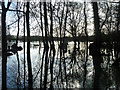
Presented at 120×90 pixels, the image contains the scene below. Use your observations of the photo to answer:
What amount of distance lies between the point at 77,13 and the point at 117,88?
1947 mm

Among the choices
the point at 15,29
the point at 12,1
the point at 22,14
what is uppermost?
the point at 12,1

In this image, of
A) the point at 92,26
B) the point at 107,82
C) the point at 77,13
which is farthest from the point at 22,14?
the point at 107,82

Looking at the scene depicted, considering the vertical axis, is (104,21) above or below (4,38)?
above

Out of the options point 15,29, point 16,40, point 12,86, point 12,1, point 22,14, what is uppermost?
point 12,1

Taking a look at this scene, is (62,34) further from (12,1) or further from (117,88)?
(117,88)

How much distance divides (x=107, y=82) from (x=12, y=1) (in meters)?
1.99

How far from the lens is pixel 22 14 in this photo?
243 centimetres

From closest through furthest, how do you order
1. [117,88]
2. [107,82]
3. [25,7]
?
[117,88] → [107,82] → [25,7]

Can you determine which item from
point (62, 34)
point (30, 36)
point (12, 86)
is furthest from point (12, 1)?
point (12, 86)

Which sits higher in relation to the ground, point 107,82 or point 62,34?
point 62,34

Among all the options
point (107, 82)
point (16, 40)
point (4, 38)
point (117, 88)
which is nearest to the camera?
point (117, 88)

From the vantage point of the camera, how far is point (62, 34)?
2.61 m

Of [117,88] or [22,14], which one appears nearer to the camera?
[117,88]

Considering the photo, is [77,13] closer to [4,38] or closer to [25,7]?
[25,7]
